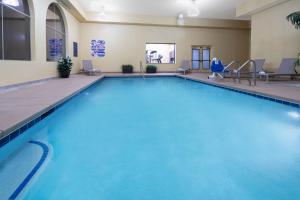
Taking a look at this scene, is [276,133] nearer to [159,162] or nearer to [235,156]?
[235,156]

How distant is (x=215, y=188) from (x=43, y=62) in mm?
7030

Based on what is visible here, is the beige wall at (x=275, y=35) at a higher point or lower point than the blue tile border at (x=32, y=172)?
higher

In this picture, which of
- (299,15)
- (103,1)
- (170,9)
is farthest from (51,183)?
(170,9)

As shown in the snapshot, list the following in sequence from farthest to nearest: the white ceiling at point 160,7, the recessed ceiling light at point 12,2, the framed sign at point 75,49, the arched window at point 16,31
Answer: the framed sign at point 75,49 < the white ceiling at point 160,7 < the arched window at point 16,31 < the recessed ceiling light at point 12,2

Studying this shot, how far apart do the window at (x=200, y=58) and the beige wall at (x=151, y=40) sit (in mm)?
421

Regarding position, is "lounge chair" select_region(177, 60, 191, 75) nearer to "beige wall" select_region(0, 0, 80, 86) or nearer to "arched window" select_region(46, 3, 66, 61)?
"arched window" select_region(46, 3, 66, 61)

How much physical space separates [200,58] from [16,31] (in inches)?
403

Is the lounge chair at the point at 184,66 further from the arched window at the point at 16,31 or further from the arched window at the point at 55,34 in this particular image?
the arched window at the point at 16,31

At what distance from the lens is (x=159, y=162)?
83.8 inches

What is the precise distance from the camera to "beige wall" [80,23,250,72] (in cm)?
1350

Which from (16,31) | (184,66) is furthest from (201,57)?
(16,31)

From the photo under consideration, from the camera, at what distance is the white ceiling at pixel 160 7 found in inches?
407

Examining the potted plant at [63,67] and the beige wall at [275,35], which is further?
the potted plant at [63,67]

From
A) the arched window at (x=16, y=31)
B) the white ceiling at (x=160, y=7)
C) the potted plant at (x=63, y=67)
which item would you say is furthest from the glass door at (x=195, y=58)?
the arched window at (x=16, y=31)
